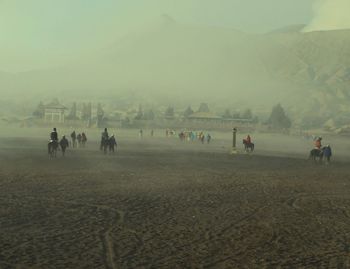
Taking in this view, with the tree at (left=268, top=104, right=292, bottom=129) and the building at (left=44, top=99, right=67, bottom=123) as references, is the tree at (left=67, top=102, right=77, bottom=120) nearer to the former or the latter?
the building at (left=44, top=99, right=67, bottom=123)

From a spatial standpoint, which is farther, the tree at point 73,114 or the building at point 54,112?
the building at point 54,112

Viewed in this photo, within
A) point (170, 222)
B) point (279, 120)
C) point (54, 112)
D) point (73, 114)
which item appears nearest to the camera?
point (170, 222)

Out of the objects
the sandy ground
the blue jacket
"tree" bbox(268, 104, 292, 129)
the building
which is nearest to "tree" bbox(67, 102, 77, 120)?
the building

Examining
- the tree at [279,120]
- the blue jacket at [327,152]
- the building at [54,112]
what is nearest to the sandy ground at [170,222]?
the blue jacket at [327,152]

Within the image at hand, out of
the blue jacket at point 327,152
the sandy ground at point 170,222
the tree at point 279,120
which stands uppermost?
the tree at point 279,120

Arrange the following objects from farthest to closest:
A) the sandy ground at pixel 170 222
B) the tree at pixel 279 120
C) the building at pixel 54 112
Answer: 1. the tree at pixel 279 120
2. the building at pixel 54 112
3. the sandy ground at pixel 170 222

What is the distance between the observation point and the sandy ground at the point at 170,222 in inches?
329

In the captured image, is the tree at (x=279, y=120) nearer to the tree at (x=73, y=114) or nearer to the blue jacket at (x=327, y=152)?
the tree at (x=73, y=114)

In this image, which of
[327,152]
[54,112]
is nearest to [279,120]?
[54,112]

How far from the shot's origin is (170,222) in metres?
11.3

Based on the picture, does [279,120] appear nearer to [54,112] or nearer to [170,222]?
[54,112]

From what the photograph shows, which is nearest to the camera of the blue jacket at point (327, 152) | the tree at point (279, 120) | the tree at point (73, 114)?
the blue jacket at point (327, 152)

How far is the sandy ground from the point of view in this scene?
8.37 meters

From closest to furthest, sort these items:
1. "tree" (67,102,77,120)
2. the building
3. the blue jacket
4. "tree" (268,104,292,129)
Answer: the blue jacket < "tree" (67,102,77,120) < the building < "tree" (268,104,292,129)
